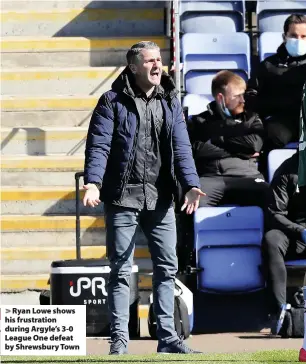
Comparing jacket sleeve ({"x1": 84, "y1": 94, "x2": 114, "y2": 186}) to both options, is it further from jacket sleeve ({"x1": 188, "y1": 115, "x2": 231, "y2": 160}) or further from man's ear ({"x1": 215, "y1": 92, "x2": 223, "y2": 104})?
man's ear ({"x1": 215, "y1": 92, "x2": 223, "y2": 104})

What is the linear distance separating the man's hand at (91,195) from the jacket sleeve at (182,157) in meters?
0.58

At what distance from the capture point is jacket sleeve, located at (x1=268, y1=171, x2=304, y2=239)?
8883 mm

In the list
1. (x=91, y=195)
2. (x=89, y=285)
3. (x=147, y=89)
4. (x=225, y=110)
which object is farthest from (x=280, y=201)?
(x=91, y=195)

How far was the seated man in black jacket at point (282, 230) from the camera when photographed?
8633 mm

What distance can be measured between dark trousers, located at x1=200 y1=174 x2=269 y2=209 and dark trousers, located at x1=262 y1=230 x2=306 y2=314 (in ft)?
1.75

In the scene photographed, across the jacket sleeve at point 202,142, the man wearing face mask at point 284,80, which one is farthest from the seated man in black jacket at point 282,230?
the man wearing face mask at point 284,80

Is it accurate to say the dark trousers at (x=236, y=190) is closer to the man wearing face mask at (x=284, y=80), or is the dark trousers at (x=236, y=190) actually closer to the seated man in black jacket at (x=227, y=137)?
the seated man in black jacket at (x=227, y=137)

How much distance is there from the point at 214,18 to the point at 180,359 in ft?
20.7

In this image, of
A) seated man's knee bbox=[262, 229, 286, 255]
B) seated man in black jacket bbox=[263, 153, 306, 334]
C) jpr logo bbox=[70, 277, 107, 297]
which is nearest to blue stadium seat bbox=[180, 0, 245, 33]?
seated man in black jacket bbox=[263, 153, 306, 334]

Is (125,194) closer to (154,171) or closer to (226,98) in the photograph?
(154,171)

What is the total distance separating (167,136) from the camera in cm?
681

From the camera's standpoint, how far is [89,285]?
27.5ft

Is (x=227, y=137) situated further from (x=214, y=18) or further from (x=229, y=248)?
(x=214, y=18)

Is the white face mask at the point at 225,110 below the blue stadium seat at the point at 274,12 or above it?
below
